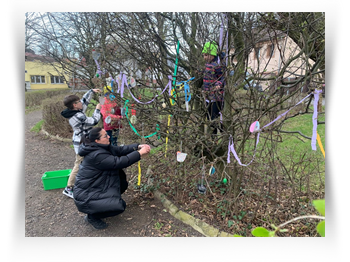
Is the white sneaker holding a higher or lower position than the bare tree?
lower

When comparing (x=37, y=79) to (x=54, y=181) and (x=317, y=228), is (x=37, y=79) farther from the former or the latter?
(x=317, y=228)

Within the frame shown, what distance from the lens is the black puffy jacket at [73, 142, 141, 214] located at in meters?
2.55

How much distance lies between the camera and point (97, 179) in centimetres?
261

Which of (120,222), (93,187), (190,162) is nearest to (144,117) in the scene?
(190,162)

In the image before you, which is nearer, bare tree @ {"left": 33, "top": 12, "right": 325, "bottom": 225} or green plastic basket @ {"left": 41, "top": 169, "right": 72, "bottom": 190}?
bare tree @ {"left": 33, "top": 12, "right": 325, "bottom": 225}

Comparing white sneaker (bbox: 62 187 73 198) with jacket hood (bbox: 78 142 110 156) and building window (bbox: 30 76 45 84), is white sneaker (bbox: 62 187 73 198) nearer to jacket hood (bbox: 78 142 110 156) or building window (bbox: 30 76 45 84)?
jacket hood (bbox: 78 142 110 156)

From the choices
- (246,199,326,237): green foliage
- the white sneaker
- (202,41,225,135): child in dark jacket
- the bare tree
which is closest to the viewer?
(246,199,326,237): green foliage

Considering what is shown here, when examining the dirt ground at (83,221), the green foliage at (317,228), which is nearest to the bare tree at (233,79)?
the dirt ground at (83,221)

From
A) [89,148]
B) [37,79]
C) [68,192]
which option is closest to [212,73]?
[89,148]

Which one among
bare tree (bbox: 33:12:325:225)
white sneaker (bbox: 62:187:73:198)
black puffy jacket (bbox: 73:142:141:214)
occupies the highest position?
bare tree (bbox: 33:12:325:225)

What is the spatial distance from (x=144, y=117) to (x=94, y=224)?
1582mm

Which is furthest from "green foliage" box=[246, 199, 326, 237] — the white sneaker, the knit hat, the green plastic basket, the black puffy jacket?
the green plastic basket

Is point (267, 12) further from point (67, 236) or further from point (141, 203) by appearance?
point (67, 236)

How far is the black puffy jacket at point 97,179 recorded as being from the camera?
2.55 m
